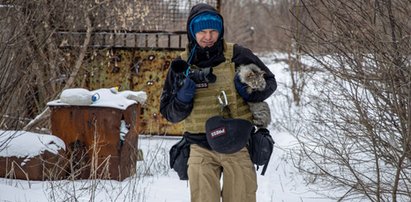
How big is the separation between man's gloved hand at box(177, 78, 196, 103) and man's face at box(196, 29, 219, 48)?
0.30m

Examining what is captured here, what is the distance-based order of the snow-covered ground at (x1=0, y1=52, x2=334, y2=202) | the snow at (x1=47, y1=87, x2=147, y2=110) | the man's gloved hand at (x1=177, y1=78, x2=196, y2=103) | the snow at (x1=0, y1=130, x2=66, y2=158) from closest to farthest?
1. the man's gloved hand at (x1=177, y1=78, x2=196, y2=103)
2. the snow-covered ground at (x1=0, y1=52, x2=334, y2=202)
3. the snow at (x1=0, y1=130, x2=66, y2=158)
4. the snow at (x1=47, y1=87, x2=147, y2=110)

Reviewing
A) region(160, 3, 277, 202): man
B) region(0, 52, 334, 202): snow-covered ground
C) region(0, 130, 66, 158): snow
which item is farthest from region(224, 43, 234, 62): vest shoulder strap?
region(0, 130, 66, 158): snow

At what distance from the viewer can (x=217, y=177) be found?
11.5 feet

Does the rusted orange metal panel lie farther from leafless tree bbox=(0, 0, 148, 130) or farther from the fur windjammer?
the fur windjammer

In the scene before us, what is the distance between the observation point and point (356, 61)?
12.6 ft

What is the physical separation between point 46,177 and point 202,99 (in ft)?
9.05

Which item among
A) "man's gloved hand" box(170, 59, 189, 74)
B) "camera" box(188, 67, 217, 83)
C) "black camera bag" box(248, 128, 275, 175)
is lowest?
"black camera bag" box(248, 128, 275, 175)

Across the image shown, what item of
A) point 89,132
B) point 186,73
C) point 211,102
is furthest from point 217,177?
point 89,132

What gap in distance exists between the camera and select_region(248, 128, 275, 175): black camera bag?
347cm

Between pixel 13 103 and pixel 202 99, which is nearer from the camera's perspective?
pixel 202 99

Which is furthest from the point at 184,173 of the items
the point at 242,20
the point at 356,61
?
the point at 242,20

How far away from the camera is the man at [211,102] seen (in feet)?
11.2

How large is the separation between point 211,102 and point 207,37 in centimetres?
42

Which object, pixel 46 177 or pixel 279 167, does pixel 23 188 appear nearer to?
pixel 46 177
